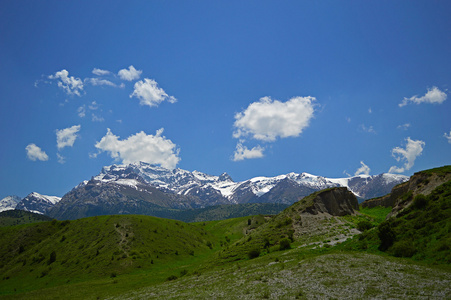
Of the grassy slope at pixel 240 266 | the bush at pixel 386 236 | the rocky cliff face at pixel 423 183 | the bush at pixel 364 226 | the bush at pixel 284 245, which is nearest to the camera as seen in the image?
the grassy slope at pixel 240 266

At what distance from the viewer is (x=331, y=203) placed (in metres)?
87.4

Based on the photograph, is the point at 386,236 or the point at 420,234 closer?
the point at 420,234

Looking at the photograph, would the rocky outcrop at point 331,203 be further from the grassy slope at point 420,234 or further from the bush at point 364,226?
the grassy slope at point 420,234

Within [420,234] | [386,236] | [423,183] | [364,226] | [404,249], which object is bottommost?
[404,249]

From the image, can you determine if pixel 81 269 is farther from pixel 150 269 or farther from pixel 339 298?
pixel 339 298

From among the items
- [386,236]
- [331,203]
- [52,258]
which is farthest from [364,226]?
[52,258]

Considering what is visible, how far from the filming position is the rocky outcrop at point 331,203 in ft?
276

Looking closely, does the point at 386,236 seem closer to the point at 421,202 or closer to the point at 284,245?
the point at 421,202

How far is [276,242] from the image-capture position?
66.9m

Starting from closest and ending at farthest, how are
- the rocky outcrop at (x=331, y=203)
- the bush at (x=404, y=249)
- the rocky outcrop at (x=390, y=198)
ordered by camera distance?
the bush at (x=404, y=249), the rocky outcrop at (x=331, y=203), the rocky outcrop at (x=390, y=198)

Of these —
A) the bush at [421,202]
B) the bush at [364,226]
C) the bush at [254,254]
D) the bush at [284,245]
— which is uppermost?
the bush at [421,202]

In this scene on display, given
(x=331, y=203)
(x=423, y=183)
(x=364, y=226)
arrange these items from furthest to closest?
(x=331, y=203)
(x=423, y=183)
(x=364, y=226)

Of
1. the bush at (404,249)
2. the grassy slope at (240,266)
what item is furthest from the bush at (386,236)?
the bush at (404,249)

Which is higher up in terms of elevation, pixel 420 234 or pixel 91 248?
pixel 91 248
